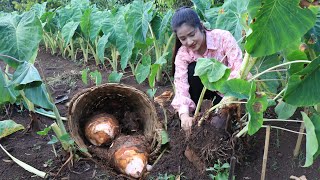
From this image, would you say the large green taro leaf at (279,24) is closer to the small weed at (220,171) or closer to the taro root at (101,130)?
the small weed at (220,171)

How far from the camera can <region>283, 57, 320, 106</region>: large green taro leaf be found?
136 cm

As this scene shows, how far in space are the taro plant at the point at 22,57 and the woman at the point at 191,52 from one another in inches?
26.0

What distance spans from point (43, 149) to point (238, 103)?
1.13 m

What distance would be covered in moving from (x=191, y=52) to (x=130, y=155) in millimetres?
695

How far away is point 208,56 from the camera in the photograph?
208cm

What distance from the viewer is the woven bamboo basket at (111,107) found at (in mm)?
2025

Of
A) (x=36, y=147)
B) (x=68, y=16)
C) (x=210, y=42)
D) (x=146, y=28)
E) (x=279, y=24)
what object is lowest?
(x=36, y=147)

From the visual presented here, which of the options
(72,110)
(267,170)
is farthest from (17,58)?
(267,170)

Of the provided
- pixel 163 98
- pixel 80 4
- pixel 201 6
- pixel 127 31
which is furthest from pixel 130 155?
pixel 80 4

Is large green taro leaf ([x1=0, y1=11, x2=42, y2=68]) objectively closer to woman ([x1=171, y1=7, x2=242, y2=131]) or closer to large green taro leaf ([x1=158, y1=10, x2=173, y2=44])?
woman ([x1=171, y1=7, x2=242, y2=131])

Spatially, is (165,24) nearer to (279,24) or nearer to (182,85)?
(182,85)

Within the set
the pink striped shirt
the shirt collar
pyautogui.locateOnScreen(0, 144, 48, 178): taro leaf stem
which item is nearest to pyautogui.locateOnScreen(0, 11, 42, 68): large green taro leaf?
pyautogui.locateOnScreen(0, 144, 48, 178): taro leaf stem

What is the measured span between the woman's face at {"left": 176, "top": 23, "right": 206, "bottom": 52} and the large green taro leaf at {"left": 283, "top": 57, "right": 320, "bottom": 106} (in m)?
0.67

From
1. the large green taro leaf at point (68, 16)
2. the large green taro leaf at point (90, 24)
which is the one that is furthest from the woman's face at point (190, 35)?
the large green taro leaf at point (68, 16)
